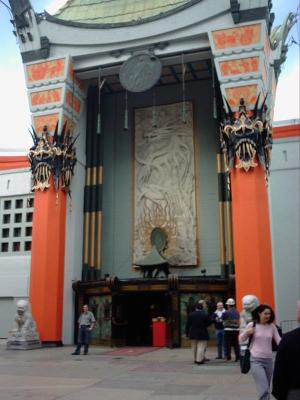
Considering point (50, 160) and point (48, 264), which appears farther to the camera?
point (50, 160)

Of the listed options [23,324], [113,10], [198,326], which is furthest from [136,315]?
[113,10]

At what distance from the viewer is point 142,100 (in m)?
26.0

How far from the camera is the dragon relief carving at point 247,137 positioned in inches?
769

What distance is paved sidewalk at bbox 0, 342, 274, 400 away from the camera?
8367 millimetres

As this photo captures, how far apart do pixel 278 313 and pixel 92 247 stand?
9082 millimetres

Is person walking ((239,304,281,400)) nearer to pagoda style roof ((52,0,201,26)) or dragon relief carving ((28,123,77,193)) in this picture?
dragon relief carving ((28,123,77,193))

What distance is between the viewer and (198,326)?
41.5ft

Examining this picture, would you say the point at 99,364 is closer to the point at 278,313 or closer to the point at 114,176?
the point at 278,313

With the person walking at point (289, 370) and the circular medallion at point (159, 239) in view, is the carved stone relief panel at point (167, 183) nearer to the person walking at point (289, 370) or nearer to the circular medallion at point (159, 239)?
the circular medallion at point (159, 239)

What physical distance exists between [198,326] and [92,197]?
41.7ft

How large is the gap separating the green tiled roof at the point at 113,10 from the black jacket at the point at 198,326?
Answer: 1472 cm

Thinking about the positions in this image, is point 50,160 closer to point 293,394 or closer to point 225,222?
point 225,222

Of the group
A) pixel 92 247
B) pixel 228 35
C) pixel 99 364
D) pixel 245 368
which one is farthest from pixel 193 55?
pixel 245 368

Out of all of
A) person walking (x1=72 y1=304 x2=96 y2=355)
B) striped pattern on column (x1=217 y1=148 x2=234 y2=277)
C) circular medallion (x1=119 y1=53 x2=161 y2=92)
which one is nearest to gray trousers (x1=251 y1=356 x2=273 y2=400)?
person walking (x1=72 y1=304 x2=96 y2=355)
